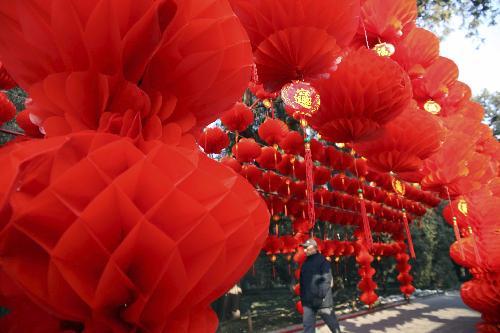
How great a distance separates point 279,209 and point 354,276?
9917mm

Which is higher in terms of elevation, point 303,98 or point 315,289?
point 303,98

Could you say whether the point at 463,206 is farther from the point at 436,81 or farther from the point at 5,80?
the point at 5,80

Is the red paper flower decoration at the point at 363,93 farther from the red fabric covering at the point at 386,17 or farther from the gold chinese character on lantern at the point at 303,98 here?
the red fabric covering at the point at 386,17

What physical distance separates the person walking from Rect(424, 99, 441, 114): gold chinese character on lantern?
1.75m

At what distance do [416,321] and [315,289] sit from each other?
408 centimetres

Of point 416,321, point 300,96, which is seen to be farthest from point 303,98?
point 416,321

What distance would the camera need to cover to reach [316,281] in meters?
3.52

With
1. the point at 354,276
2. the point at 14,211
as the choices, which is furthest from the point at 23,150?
the point at 354,276

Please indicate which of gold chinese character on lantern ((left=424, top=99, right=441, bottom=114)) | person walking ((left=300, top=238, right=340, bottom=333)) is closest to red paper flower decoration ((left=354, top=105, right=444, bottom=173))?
gold chinese character on lantern ((left=424, top=99, right=441, bottom=114))

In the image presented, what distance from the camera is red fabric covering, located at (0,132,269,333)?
14.4 inches

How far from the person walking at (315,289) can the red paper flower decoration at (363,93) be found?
6.56 feet

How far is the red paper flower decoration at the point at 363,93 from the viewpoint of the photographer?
1.73 m

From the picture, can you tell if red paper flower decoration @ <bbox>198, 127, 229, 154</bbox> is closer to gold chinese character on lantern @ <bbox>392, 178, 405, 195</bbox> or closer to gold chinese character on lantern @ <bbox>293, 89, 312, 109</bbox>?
gold chinese character on lantern @ <bbox>293, 89, 312, 109</bbox>

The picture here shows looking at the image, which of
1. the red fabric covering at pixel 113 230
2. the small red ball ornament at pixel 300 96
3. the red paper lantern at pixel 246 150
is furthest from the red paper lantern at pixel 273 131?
the red fabric covering at pixel 113 230
